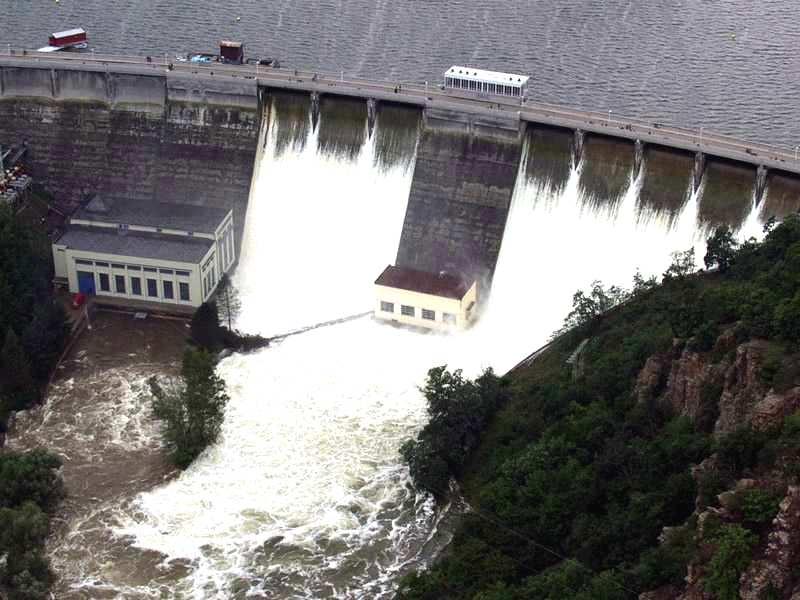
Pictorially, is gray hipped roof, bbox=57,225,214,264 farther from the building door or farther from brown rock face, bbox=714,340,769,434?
brown rock face, bbox=714,340,769,434

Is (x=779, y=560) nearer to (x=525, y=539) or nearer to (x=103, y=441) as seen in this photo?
(x=525, y=539)

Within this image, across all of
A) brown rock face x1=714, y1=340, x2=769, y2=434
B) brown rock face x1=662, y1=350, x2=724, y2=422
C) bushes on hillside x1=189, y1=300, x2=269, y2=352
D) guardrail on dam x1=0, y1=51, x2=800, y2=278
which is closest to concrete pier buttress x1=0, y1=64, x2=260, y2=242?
guardrail on dam x1=0, y1=51, x2=800, y2=278

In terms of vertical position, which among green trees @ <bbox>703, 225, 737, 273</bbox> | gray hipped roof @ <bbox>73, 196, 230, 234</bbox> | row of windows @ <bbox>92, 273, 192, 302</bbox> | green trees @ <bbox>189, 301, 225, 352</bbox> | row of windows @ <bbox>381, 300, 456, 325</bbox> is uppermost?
green trees @ <bbox>703, 225, 737, 273</bbox>

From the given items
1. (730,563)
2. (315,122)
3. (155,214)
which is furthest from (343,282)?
(730,563)

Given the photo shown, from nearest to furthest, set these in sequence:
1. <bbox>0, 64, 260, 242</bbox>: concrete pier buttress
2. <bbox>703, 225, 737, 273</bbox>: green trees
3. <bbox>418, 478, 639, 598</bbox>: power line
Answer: <bbox>418, 478, 639, 598</bbox>: power line < <bbox>703, 225, 737, 273</bbox>: green trees < <bbox>0, 64, 260, 242</bbox>: concrete pier buttress

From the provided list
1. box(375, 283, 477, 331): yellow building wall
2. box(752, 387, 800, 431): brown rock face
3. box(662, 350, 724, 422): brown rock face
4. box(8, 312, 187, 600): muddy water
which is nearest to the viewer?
box(752, 387, 800, 431): brown rock face

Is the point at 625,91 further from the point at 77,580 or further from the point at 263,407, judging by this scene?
the point at 77,580

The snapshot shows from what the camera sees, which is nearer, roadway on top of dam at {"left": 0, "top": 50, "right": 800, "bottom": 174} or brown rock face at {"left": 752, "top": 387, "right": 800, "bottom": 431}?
brown rock face at {"left": 752, "top": 387, "right": 800, "bottom": 431}
